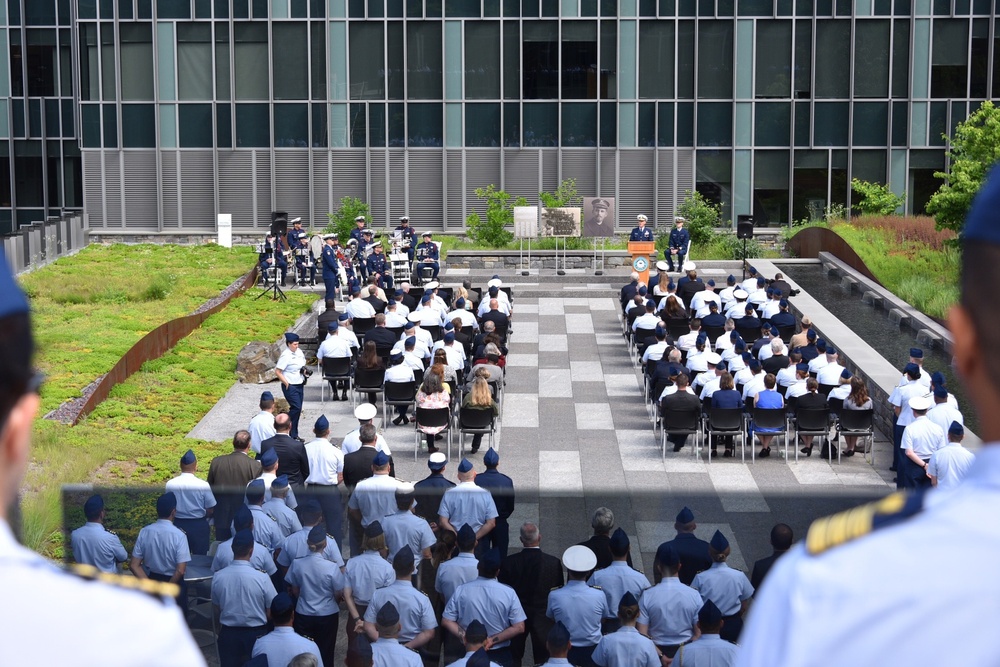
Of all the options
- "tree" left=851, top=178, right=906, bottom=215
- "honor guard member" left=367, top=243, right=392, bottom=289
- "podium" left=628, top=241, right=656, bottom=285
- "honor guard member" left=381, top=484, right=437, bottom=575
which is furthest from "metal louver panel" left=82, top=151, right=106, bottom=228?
"honor guard member" left=381, top=484, right=437, bottom=575

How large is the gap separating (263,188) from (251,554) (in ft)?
116

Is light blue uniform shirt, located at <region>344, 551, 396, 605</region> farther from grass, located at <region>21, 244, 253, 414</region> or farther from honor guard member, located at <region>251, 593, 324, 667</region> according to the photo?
grass, located at <region>21, 244, 253, 414</region>

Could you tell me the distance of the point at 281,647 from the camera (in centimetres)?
905

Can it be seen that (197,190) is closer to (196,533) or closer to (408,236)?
(408,236)

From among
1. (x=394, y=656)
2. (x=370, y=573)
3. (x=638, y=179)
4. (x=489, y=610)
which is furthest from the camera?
(x=638, y=179)

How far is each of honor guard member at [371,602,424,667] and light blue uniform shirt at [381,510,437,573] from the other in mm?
1160

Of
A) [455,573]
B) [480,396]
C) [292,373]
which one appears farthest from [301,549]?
[292,373]

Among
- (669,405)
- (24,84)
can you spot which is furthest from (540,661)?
(24,84)

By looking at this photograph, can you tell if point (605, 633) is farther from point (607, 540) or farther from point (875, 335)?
point (875, 335)

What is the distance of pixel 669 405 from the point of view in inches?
760

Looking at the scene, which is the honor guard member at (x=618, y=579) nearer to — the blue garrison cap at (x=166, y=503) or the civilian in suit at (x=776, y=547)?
the civilian in suit at (x=776, y=547)

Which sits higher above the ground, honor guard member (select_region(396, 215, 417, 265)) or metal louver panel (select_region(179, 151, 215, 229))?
metal louver panel (select_region(179, 151, 215, 229))

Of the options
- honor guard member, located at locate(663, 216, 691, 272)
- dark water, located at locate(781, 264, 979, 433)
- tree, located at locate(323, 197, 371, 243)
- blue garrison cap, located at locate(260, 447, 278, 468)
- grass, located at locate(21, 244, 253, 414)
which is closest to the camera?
blue garrison cap, located at locate(260, 447, 278, 468)

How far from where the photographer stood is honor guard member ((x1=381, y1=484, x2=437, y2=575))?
10625mm
